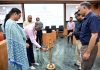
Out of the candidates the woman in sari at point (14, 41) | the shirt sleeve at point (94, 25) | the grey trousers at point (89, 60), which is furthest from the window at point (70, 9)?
the shirt sleeve at point (94, 25)

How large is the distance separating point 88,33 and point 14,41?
4.15 feet

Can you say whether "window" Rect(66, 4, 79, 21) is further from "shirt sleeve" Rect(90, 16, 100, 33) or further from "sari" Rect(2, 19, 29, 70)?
"shirt sleeve" Rect(90, 16, 100, 33)

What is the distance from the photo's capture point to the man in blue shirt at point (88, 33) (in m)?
2.77

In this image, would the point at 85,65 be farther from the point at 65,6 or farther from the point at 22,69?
the point at 65,6

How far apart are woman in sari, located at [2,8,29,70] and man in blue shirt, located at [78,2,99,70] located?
1077 millimetres

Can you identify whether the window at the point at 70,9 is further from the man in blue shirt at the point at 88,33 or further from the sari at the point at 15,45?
the man in blue shirt at the point at 88,33

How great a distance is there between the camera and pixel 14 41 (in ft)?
10.9

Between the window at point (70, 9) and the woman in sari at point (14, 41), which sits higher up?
the window at point (70, 9)

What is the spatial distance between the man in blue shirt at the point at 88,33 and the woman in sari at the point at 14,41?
1077mm

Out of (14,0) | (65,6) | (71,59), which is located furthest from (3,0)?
(71,59)

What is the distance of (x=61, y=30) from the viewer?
13.0 m

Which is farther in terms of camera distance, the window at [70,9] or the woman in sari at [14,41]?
the window at [70,9]

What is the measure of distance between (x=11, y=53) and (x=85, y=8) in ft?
4.74

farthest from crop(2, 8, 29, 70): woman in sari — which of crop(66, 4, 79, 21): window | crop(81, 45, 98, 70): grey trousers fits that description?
crop(66, 4, 79, 21): window
